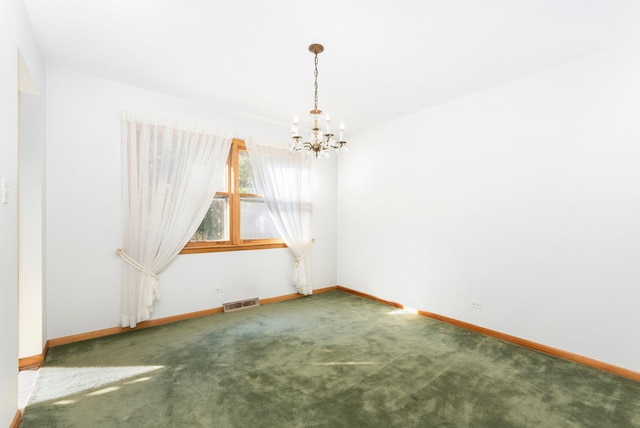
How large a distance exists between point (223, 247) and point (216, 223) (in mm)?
346

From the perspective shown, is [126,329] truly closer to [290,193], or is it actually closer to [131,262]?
[131,262]

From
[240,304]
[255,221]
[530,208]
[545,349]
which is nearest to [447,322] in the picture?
[545,349]

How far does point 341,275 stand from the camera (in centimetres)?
534

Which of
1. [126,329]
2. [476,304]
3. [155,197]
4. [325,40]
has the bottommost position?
[126,329]

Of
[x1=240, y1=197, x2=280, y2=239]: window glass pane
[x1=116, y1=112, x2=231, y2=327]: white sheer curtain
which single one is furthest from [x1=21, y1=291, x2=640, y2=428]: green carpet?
[x1=240, y1=197, x2=280, y2=239]: window glass pane

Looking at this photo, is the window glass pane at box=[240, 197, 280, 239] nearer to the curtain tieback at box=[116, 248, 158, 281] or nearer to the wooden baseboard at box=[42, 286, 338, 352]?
the wooden baseboard at box=[42, 286, 338, 352]

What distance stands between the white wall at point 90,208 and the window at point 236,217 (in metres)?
0.32

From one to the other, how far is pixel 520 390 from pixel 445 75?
114 inches

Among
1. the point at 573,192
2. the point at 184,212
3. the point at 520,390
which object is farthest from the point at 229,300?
the point at 573,192

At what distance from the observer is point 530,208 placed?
3.06 m

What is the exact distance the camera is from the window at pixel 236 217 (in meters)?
4.05

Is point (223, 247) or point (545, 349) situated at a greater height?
point (223, 247)

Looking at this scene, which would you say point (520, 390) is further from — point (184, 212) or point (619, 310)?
point (184, 212)

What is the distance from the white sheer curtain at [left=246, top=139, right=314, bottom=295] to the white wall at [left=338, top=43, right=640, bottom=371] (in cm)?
123
